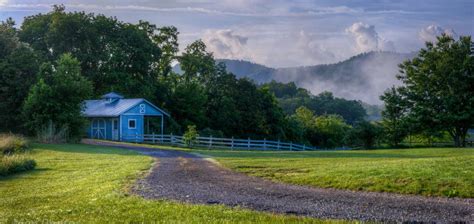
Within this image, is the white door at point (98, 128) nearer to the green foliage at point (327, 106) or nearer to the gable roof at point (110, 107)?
the gable roof at point (110, 107)

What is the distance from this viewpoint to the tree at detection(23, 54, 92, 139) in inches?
1805

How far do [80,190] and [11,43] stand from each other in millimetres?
40696

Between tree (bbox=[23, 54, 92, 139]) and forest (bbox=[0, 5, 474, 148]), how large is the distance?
86mm

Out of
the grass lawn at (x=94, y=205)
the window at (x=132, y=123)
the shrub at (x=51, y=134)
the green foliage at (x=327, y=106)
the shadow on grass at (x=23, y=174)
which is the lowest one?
the shadow on grass at (x=23, y=174)

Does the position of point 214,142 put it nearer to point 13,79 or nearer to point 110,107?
point 110,107

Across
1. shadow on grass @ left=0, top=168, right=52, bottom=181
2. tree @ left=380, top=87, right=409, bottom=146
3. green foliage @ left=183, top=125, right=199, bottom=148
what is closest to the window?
green foliage @ left=183, top=125, right=199, bottom=148

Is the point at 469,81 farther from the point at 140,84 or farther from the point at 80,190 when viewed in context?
the point at 80,190

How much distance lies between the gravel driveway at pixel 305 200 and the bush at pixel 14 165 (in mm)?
7652

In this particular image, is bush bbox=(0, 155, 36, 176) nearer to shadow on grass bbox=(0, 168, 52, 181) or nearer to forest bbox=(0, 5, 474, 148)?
shadow on grass bbox=(0, 168, 52, 181)

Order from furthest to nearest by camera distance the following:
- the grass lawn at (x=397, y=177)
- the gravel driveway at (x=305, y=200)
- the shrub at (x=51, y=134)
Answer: the shrub at (x=51, y=134), the grass lawn at (x=397, y=177), the gravel driveway at (x=305, y=200)

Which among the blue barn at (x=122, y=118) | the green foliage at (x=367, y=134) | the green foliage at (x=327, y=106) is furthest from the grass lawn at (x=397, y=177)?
the green foliage at (x=327, y=106)

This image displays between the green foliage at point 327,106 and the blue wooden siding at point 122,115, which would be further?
the green foliage at point 327,106

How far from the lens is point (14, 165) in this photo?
76.4ft

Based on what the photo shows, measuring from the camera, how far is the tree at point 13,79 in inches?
1918
